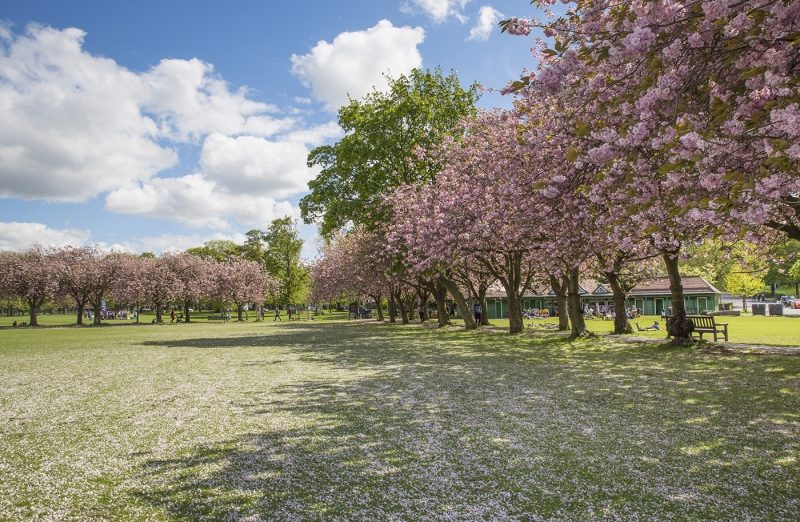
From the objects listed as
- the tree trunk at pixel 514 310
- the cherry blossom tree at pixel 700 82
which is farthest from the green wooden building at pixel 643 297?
the cherry blossom tree at pixel 700 82

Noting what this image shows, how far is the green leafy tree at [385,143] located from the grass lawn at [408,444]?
78.0 ft

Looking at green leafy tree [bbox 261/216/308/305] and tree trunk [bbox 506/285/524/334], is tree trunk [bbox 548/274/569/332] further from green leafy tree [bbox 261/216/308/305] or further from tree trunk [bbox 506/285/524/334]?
green leafy tree [bbox 261/216/308/305]

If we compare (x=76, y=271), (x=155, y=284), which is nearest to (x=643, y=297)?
(x=155, y=284)

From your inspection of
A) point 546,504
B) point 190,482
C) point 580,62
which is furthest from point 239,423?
point 580,62

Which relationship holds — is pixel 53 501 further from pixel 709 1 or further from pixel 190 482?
pixel 709 1

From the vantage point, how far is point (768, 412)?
9.88m

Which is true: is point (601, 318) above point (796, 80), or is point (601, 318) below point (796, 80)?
below

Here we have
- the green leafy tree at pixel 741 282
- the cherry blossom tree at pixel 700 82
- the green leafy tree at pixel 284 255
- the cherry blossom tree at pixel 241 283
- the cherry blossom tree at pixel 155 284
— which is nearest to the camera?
the cherry blossom tree at pixel 700 82

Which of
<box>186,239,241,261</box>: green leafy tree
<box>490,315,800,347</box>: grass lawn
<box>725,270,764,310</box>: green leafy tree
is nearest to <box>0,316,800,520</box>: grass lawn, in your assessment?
<box>490,315,800,347</box>: grass lawn

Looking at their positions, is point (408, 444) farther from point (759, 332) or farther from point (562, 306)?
point (759, 332)

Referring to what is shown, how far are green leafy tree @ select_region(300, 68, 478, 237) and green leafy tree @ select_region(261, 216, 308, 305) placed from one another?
5406cm

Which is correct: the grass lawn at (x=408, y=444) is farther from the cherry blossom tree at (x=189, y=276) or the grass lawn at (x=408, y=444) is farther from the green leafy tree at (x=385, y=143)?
the cherry blossom tree at (x=189, y=276)

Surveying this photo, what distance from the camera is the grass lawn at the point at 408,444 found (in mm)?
5816

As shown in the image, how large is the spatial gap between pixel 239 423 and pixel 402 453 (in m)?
3.60
